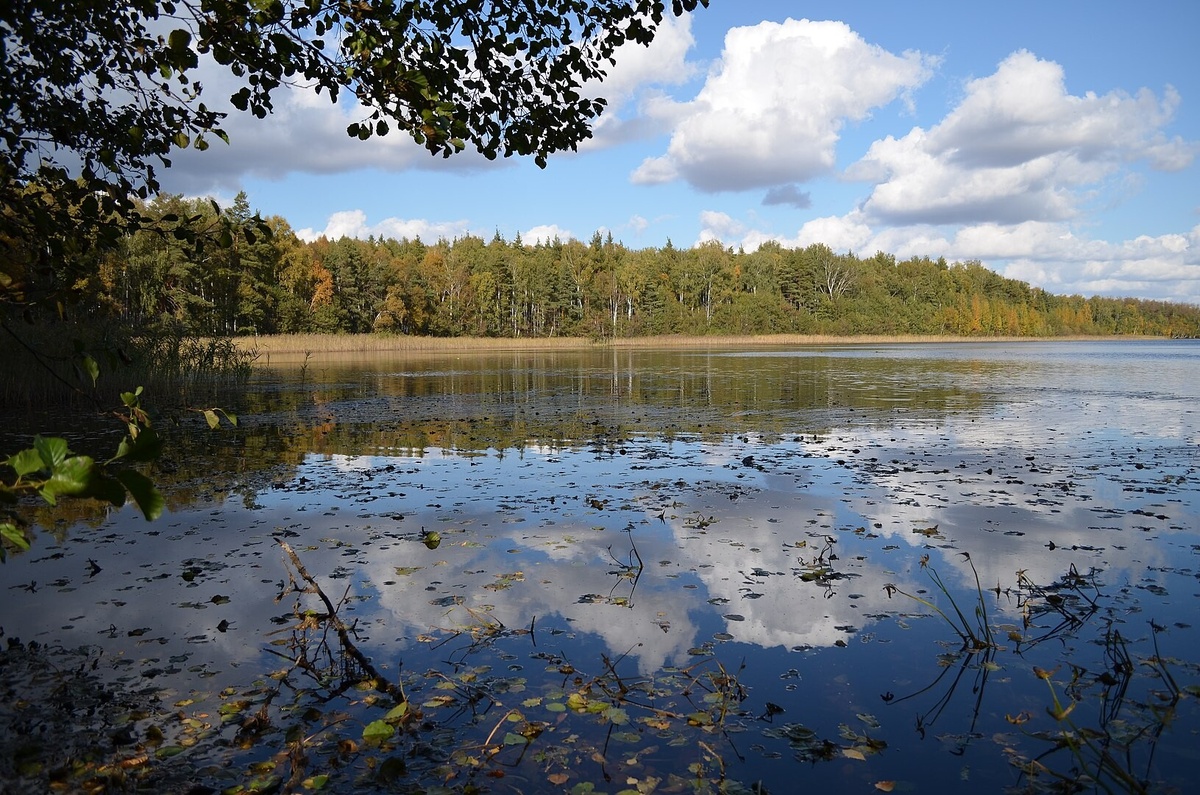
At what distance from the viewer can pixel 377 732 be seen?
157 inches

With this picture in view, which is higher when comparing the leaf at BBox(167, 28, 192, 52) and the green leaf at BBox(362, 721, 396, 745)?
the leaf at BBox(167, 28, 192, 52)

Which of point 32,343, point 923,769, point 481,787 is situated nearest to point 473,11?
point 481,787

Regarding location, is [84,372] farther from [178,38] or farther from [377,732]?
[377,732]

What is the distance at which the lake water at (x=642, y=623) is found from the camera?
3910 millimetres

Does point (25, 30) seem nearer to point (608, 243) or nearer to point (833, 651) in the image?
point (833, 651)

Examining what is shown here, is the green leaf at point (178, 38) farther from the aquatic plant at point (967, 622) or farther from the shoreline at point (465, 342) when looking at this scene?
the shoreline at point (465, 342)

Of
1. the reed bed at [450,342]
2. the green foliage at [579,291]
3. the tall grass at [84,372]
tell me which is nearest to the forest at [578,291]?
the green foliage at [579,291]

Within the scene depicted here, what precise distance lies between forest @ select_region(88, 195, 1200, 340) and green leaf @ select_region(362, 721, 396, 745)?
5930 cm

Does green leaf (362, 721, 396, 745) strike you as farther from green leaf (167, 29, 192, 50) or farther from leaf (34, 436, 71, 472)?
green leaf (167, 29, 192, 50)

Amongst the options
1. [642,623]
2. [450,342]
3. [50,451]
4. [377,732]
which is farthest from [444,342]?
[50,451]

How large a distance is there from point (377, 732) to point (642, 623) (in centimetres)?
219

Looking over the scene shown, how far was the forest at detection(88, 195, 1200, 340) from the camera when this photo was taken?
77.2m

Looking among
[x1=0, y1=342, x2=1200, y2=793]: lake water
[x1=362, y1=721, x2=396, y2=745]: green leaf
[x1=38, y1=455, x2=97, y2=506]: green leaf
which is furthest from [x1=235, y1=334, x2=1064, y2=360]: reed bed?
[x1=38, y1=455, x2=97, y2=506]: green leaf

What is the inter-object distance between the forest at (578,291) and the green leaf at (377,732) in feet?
195
